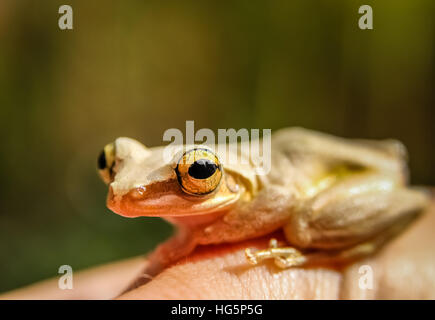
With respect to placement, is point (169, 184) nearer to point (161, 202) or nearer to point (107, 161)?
point (161, 202)

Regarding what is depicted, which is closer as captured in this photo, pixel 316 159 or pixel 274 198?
pixel 274 198

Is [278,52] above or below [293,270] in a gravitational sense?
above

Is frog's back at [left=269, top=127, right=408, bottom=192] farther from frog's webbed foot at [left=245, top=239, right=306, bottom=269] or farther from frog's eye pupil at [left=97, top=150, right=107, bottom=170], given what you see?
frog's eye pupil at [left=97, top=150, right=107, bottom=170]

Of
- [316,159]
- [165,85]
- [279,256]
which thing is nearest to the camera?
[279,256]

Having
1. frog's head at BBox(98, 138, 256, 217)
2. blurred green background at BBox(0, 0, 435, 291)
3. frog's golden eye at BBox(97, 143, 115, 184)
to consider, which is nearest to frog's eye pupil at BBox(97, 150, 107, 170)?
frog's golden eye at BBox(97, 143, 115, 184)

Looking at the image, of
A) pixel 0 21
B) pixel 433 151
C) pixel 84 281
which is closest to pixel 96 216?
pixel 84 281

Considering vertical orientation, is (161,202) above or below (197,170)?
below

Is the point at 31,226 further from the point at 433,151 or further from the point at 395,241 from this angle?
the point at 433,151

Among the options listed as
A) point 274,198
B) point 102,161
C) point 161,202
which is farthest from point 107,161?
point 274,198
